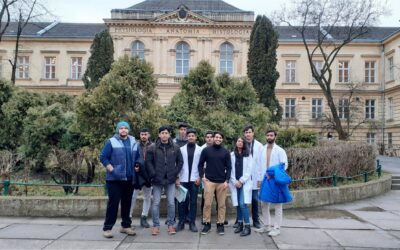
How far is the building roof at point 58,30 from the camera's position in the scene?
4991 centimetres

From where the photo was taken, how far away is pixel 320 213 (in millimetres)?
9898

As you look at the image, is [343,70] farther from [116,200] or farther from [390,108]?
[116,200]

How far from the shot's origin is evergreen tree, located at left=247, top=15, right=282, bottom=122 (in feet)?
86.0

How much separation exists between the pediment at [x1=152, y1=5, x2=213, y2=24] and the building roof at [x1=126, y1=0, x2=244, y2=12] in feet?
6.62

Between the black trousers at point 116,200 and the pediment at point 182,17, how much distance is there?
37.3m

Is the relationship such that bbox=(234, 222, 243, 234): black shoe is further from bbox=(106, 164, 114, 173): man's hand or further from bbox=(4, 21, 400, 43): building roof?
bbox=(4, 21, 400, 43): building roof

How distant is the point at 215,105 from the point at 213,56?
29969 mm

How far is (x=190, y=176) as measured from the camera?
809 cm

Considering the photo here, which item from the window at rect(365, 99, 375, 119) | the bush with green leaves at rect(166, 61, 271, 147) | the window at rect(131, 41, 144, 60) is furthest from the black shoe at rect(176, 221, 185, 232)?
the window at rect(365, 99, 375, 119)


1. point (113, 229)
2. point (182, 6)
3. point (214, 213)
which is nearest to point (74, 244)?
point (113, 229)

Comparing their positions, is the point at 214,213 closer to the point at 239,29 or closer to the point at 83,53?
the point at 239,29

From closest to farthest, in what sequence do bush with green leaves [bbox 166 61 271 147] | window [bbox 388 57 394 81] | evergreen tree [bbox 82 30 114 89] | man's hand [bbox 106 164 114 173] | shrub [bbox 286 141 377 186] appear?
man's hand [bbox 106 164 114 173] < shrub [bbox 286 141 377 186] < bush with green leaves [bbox 166 61 271 147] < evergreen tree [bbox 82 30 114 89] < window [bbox 388 57 394 81]

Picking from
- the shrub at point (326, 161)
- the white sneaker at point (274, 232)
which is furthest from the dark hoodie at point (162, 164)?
the shrub at point (326, 161)

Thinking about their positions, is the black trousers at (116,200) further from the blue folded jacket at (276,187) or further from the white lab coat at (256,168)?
the blue folded jacket at (276,187)
